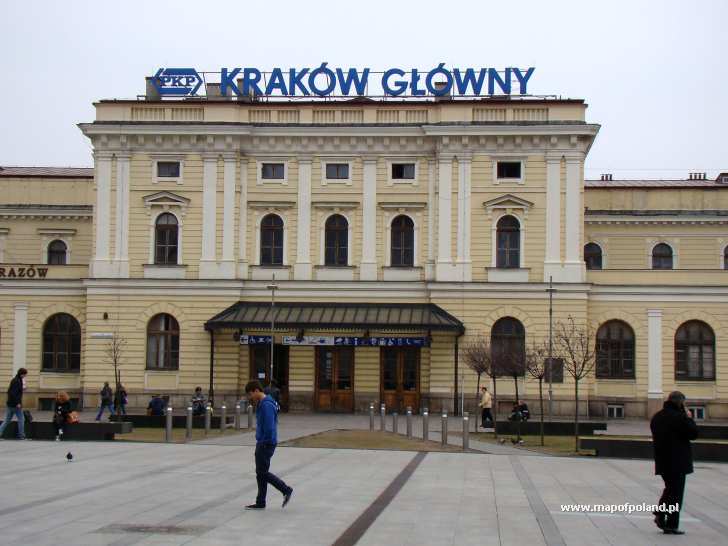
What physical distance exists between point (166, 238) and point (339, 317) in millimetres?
9262

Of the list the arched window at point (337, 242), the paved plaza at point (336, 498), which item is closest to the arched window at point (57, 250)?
the arched window at point (337, 242)

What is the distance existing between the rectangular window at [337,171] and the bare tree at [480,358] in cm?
1003

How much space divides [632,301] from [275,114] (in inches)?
746

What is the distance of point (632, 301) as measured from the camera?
47.7m

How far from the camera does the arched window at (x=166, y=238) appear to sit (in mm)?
48844

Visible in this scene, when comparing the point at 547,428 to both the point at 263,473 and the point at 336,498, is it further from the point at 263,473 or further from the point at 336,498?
the point at 263,473

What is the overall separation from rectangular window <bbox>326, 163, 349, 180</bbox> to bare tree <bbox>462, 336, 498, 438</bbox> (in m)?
Result: 10.0

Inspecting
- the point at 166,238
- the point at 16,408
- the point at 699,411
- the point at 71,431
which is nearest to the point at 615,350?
the point at 699,411

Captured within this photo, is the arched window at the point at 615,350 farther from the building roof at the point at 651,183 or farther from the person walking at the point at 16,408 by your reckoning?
the person walking at the point at 16,408

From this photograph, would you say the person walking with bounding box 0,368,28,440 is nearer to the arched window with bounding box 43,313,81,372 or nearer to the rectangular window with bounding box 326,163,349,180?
the arched window with bounding box 43,313,81,372

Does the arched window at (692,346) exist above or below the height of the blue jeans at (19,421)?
above

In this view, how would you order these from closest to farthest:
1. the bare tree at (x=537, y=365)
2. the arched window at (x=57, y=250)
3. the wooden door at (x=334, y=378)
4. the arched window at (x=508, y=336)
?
the bare tree at (x=537, y=365)
the arched window at (x=508, y=336)
the wooden door at (x=334, y=378)
the arched window at (x=57, y=250)

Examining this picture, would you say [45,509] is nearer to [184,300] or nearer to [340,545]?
[340,545]

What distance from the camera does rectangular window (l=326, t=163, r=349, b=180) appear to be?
49.0 meters
